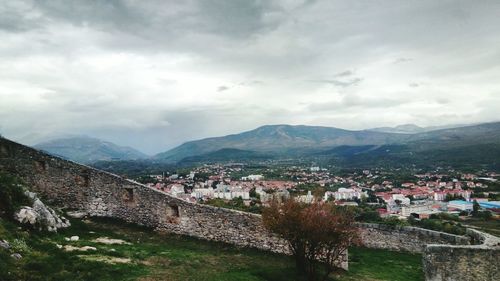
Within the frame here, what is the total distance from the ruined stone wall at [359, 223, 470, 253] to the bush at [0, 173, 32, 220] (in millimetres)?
17096

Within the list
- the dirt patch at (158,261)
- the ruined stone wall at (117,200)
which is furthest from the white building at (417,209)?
the dirt patch at (158,261)

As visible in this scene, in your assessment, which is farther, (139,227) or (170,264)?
(139,227)

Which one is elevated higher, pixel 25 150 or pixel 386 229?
pixel 25 150

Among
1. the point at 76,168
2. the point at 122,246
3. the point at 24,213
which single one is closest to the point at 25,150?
the point at 76,168

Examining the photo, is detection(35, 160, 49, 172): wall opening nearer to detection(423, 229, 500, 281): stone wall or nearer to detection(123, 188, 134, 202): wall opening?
detection(123, 188, 134, 202): wall opening

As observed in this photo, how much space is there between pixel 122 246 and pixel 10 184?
4.15m

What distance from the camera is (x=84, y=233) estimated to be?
46.0ft

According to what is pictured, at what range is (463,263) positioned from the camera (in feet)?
44.7

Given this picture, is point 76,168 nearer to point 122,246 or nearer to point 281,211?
point 122,246

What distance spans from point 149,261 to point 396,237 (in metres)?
15.7

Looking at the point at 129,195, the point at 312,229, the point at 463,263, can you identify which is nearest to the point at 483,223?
the point at 463,263

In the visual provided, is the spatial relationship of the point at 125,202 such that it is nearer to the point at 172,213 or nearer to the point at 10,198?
the point at 172,213

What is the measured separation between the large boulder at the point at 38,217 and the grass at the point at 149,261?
36 cm

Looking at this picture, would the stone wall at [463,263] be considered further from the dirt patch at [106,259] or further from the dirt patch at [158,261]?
the dirt patch at [106,259]
